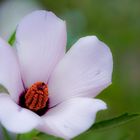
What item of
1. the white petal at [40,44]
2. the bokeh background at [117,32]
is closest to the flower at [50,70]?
the white petal at [40,44]

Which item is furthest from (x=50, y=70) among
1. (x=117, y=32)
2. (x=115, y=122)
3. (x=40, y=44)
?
(x=117, y=32)

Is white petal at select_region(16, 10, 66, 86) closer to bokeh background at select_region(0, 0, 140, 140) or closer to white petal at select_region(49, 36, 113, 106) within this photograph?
white petal at select_region(49, 36, 113, 106)

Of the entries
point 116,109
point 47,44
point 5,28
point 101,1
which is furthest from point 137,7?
point 47,44

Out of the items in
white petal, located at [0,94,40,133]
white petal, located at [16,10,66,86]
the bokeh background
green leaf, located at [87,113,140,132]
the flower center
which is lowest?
the bokeh background

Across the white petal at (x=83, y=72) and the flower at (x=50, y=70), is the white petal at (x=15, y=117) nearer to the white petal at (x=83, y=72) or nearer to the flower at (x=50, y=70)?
the flower at (x=50, y=70)

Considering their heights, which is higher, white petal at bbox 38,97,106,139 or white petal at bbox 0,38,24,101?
white petal at bbox 0,38,24,101

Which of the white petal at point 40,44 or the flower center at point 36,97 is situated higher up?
the white petal at point 40,44

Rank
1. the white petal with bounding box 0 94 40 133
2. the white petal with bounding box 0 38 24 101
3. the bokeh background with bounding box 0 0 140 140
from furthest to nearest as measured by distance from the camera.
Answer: the bokeh background with bounding box 0 0 140 140
the white petal with bounding box 0 38 24 101
the white petal with bounding box 0 94 40 133

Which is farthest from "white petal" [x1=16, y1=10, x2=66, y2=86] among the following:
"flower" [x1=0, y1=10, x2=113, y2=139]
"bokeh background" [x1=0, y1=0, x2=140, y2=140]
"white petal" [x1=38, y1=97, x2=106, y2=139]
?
"bokeh background" [x1=0, y1=0, x2=140, y2=140]
